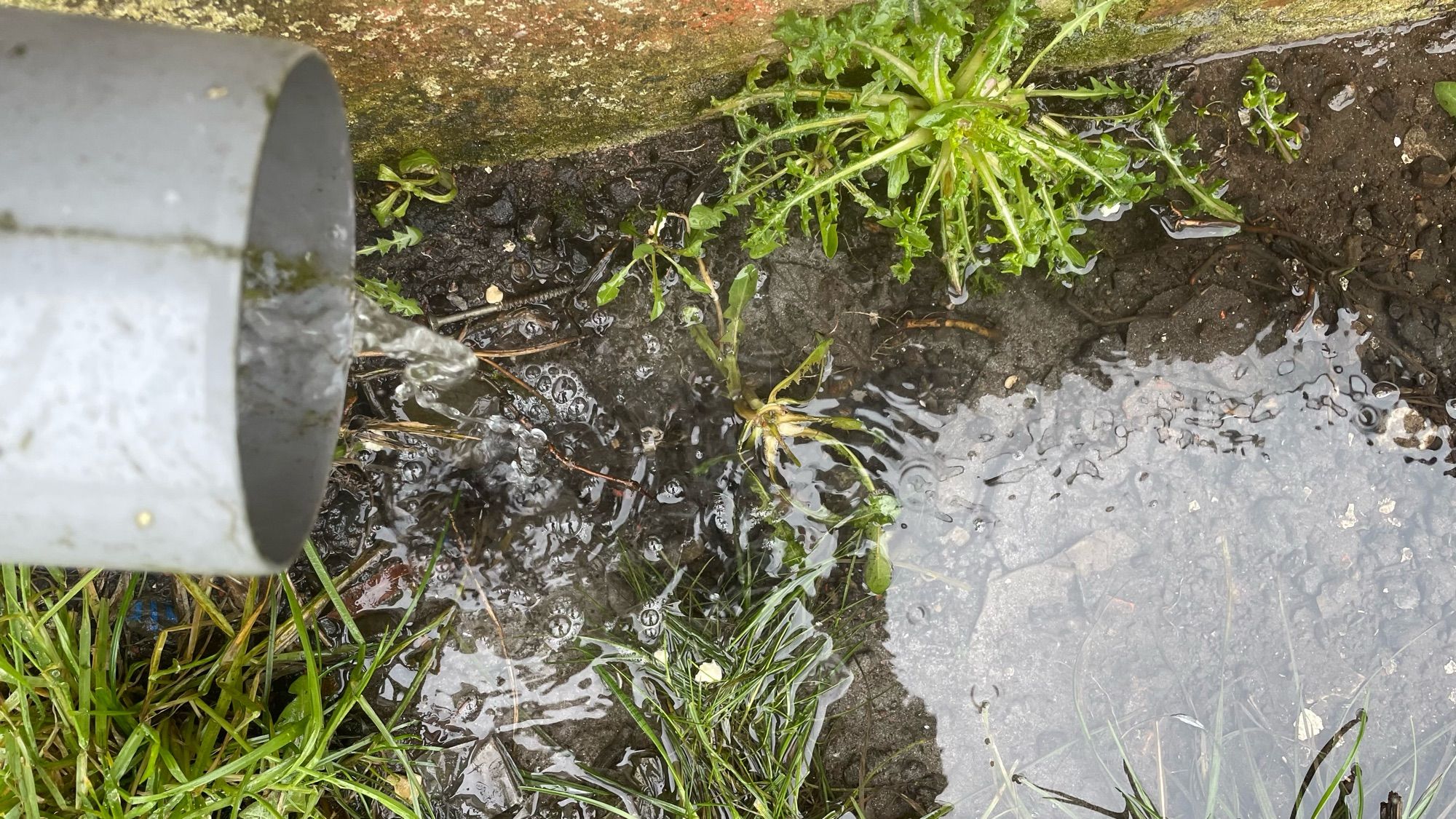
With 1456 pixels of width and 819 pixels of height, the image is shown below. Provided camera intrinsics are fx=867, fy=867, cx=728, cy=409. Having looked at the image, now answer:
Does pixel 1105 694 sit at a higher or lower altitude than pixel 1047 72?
lower

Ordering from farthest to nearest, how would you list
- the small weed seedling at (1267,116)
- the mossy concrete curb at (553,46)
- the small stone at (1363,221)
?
the small stone at (1363,221) < the small weed seedling at (1267,116) < the mossy concrete curb at (553,46)

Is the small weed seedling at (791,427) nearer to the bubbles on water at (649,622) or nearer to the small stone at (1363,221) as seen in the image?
the bubbles on water at (649,622)

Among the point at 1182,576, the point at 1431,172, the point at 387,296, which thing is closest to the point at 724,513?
the point at 387,296

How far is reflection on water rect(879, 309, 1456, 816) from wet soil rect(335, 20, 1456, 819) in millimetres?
112

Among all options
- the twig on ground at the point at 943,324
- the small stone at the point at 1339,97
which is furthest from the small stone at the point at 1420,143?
the twig on ground at the point at 943,324

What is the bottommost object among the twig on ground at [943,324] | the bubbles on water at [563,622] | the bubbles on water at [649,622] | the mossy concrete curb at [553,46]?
the bubbles on water at [563,622]

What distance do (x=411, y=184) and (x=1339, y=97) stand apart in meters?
2.27

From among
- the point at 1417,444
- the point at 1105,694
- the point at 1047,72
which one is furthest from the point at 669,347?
the point at 1417,444

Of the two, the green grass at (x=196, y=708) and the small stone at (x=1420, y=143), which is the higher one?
the small stone at (x=1420, y=143)

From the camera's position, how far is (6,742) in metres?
1.75

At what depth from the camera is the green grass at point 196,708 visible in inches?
70.2

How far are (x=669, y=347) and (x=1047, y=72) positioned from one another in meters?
1.14

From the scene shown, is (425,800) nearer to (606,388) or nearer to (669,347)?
(606,388)

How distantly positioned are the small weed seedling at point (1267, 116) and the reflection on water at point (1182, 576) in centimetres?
48
